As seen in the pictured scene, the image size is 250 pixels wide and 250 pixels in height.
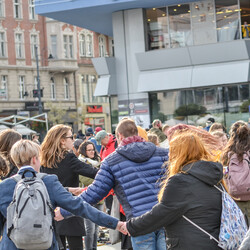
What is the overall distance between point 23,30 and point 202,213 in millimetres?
57423

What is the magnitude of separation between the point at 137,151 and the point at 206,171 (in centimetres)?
146

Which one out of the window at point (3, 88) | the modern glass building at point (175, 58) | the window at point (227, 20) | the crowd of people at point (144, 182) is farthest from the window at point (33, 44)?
the crowd of people at point (144, 182)

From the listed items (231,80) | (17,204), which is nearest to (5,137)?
(17,204)

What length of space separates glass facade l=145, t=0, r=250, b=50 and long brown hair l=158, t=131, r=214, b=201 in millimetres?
23108

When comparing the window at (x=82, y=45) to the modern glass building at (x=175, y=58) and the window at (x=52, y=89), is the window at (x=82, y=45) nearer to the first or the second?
the window at (x=52, y=89)

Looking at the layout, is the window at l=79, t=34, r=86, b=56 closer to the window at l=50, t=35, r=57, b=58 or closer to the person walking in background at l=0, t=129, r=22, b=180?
the window at l=50, t=35, r=57, b=58

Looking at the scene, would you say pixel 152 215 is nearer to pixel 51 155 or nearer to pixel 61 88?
pixel 51 155

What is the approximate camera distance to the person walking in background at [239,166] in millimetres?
7793

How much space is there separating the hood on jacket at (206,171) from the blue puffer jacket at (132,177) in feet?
4.18

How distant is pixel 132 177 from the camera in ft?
19.7

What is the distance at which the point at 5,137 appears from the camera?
7.00 meters

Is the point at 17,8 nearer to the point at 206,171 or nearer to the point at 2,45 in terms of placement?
the point at 2,45

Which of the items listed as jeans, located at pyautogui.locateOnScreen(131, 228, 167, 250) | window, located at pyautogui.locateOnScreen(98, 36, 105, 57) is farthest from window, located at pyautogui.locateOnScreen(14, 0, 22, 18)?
jeans, located at pyautogui.locateOnScreen(131, 228, 167, 250)

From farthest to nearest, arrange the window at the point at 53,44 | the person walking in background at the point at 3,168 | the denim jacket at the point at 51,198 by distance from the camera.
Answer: the window at the point at 53,44, the person walking in background at the point at 3,168, the denim jacket at the point at 51,198
